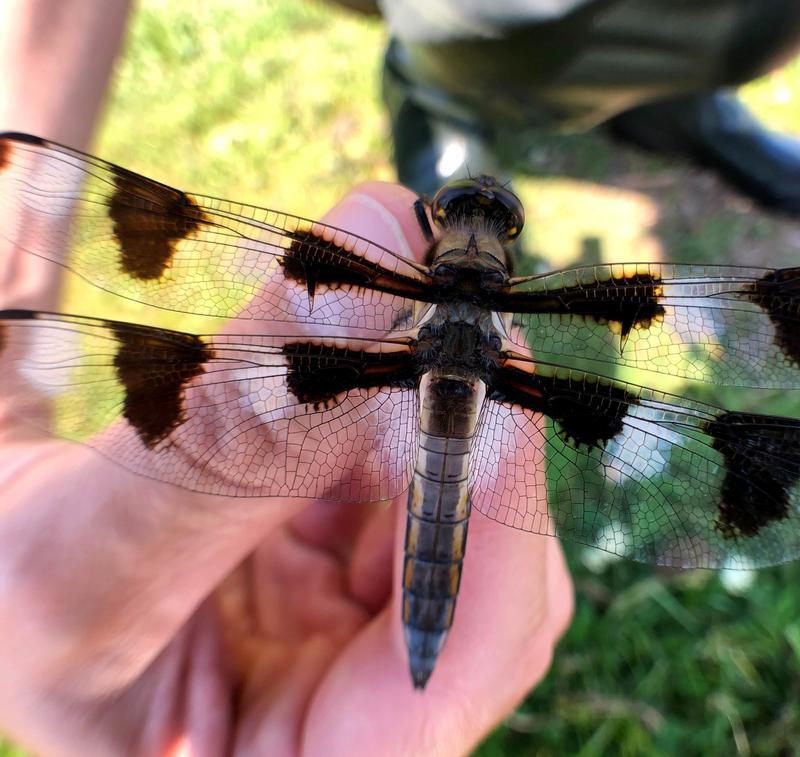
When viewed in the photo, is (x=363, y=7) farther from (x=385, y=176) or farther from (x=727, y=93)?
(x=727, y=93)

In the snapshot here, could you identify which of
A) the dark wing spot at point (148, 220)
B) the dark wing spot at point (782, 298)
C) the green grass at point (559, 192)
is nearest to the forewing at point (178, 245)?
the dark wing spot at point (148, 220)

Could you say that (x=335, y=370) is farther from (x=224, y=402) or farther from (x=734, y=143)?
(x=734, y=143)

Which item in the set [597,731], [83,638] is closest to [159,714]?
[83,638]

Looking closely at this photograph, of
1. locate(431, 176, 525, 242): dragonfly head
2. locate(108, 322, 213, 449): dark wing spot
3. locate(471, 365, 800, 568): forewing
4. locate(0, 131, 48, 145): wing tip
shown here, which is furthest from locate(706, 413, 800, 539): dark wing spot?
locate(0, 131, 48, 145): wing tip

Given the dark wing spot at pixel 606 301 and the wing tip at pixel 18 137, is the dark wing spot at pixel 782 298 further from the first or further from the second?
the wing tip at pixel 18 137

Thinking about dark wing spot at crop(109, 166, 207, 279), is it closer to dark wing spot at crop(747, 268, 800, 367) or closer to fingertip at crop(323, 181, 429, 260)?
fingertip at crop(323, 181, 429, 260)

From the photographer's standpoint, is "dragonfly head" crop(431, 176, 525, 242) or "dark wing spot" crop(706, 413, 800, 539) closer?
"dark wing spot" crop(706, 413, 800, 539)
